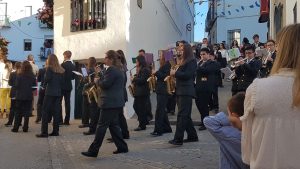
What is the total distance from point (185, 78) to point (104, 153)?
6.25 feet

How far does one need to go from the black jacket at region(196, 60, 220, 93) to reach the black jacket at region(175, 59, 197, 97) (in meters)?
2.03

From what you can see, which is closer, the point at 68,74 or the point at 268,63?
the point at 268,63

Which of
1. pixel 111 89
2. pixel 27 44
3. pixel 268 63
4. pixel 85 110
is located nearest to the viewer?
pixel 111 89

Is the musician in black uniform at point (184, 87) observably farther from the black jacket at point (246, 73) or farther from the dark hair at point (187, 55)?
the black jacket at point (246, 73)

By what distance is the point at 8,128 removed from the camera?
42.9 ft

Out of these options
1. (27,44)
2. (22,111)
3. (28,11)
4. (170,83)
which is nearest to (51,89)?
(22,111)

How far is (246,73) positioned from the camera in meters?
9.86

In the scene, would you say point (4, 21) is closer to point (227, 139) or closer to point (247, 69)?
point (247, 69)

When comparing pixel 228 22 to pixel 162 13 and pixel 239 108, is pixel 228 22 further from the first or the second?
pixel 239 108

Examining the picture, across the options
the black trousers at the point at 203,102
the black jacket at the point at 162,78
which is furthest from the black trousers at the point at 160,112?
the black trousers at the point at 203,102

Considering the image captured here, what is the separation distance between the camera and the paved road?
786 centimetres

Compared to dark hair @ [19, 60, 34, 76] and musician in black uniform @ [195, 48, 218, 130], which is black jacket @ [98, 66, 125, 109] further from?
dark hair @ [19, 60, 34, 76]

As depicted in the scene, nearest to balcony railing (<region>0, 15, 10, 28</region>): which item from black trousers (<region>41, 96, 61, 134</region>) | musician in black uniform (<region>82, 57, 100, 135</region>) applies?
musician in black uniform (<region>82, 57, 100, 135</region>)

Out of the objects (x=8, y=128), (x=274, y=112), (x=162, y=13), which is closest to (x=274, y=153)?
(x=274, y=112)
